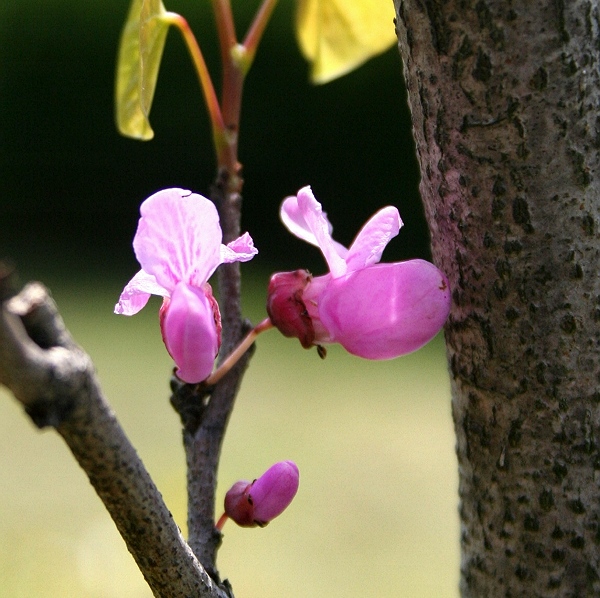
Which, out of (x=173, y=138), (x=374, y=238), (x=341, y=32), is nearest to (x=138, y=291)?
(x=374, y=238)

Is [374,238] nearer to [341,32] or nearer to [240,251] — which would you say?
[240,251]

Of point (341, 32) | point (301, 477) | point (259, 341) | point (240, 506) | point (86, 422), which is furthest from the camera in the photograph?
point (259, 341)

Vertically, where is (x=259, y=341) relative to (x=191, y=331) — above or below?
below

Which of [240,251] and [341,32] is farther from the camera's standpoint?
[341,32]

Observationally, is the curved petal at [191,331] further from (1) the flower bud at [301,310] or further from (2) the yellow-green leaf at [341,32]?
(2) the yellow-green leaf at [341,32]

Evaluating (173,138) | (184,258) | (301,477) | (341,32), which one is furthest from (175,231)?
(173,138)

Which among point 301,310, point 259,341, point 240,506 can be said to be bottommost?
point 259,341

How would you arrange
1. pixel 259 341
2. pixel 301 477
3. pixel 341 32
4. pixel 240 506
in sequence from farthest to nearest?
pixel 259 341
pixel 301 477
pixel 341 32
pixel 240 506

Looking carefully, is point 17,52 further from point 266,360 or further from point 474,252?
point 474,252
